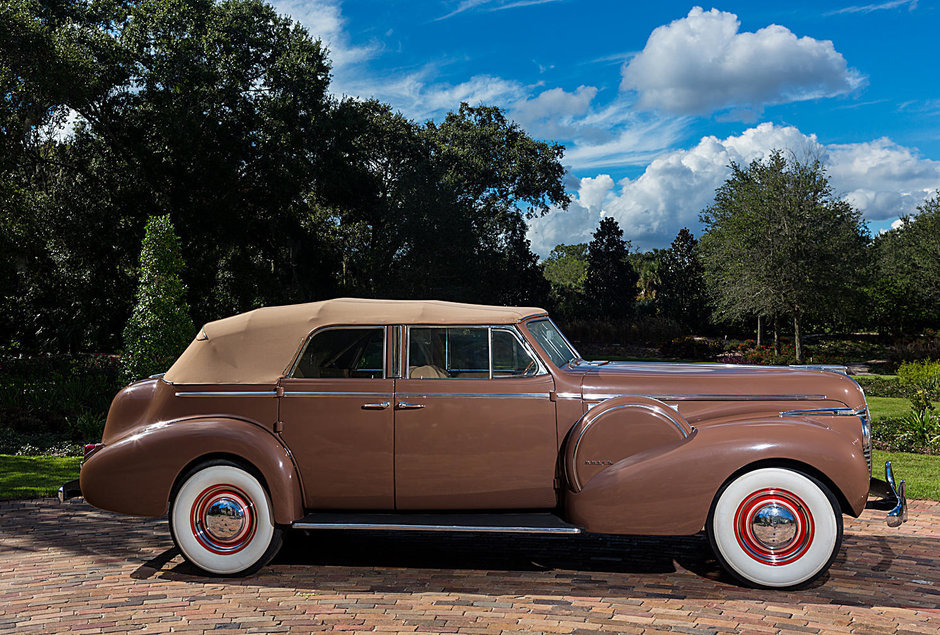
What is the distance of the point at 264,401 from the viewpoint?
4.95 m

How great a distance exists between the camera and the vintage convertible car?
14.5 feet

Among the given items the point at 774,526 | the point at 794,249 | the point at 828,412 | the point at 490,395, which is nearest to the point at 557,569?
the point at 490,395

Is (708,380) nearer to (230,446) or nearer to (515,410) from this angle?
(515,410)

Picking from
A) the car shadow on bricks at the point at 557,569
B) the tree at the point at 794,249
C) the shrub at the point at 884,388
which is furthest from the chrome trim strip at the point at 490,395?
the tree at the point at 794,249

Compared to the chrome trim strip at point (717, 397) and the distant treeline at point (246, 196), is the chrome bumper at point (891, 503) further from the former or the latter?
the distant treeline at point (246, 196)

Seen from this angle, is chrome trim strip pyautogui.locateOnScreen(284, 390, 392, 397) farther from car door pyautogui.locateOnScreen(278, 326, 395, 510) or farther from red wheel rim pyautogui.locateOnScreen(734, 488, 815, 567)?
red wheel rim pyautogui.locateOnScreen(734, 488, 815, 567)

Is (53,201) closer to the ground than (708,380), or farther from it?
farther from it

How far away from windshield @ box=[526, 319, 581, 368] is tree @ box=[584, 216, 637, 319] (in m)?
35.5

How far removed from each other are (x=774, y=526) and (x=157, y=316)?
35.3 feet

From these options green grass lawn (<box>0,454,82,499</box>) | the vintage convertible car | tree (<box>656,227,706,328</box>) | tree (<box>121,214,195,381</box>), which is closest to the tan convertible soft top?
the vintage convertible car

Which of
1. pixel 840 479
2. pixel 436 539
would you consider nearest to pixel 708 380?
pixel 840 479

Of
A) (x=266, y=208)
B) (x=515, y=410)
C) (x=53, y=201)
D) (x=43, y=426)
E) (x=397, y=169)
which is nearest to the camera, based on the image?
(x=515, y=410)

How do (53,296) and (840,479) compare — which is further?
(53,296)

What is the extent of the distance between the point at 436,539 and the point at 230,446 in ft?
6.49
